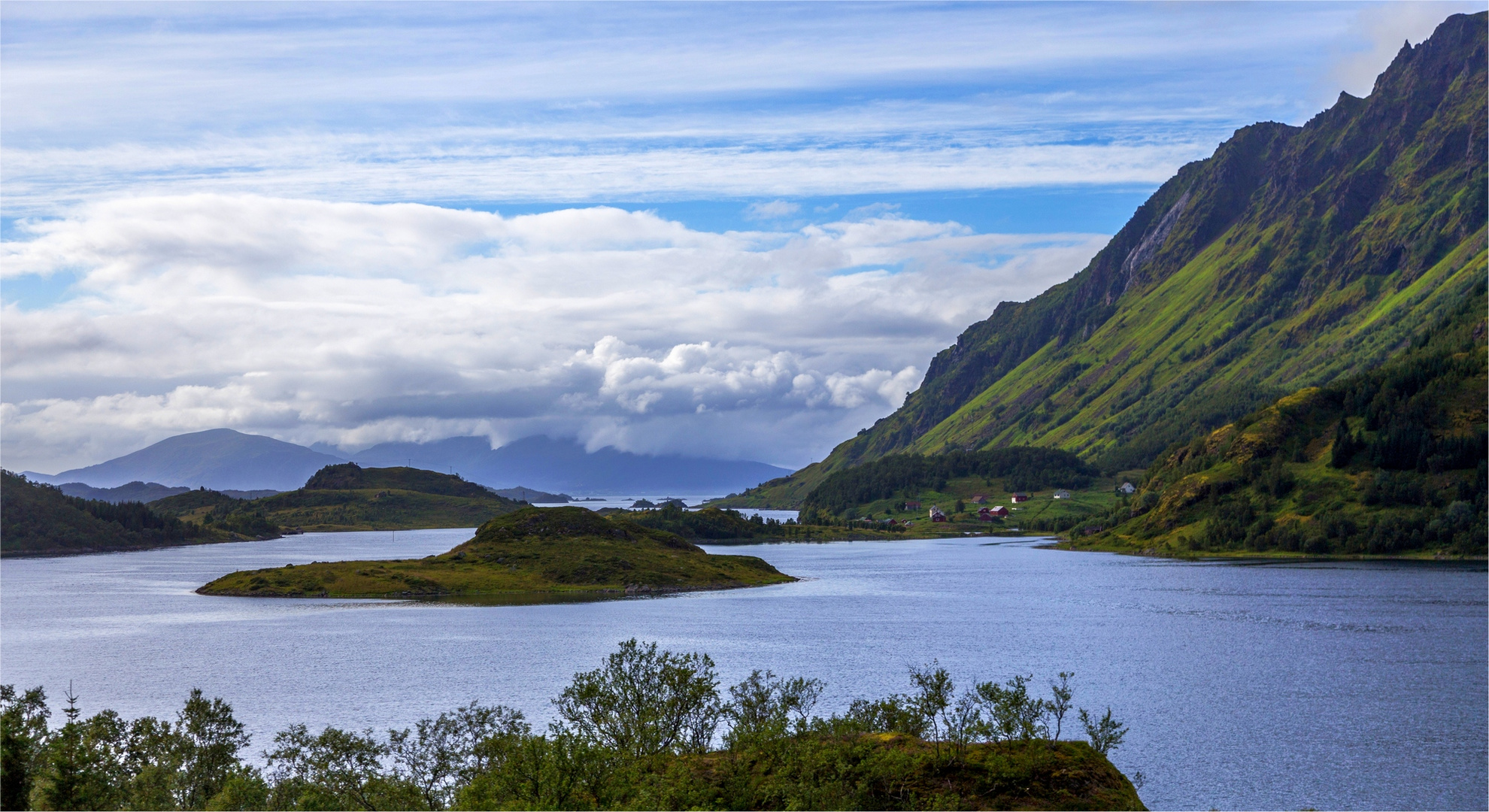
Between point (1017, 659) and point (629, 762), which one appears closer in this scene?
point (629, 762)

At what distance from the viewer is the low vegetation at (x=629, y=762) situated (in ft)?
139

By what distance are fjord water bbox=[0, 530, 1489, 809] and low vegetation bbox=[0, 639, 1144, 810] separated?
2518 centimetres

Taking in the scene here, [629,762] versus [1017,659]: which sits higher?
[629,762]

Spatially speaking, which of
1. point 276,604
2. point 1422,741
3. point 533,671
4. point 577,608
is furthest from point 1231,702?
point 276,604

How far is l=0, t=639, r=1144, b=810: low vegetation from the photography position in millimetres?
42500

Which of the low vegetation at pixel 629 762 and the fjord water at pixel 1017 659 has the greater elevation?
the low vegetation at pixel 629 762

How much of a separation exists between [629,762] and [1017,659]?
283 ft

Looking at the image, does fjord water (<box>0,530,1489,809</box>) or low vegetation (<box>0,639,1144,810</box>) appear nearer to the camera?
low vegetation (<box>0,639,1144,810</box>)

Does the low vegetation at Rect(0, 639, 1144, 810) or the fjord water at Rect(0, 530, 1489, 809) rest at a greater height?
the low vegetation at Rect(0, 639, 1144, 810)

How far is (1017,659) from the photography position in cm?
12450

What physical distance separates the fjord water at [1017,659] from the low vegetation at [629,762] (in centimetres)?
2518

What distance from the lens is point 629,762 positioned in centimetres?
4834

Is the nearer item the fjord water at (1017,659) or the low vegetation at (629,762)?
the low vegetation at (629,762)

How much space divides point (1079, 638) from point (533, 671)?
73.5 m
